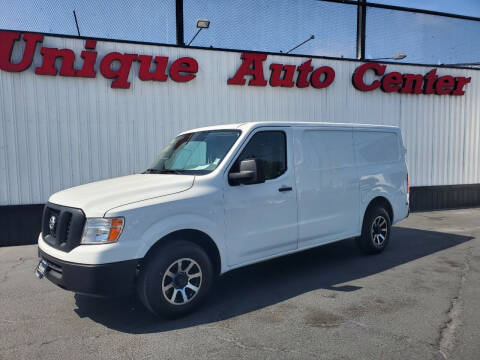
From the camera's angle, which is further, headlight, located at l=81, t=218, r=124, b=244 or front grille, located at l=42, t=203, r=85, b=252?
front grille, located at l=42, t=203, r=85, b=252

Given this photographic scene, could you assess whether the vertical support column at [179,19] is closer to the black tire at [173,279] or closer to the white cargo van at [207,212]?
the white cargo van at [207,212]

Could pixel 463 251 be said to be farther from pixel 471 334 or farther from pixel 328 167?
pixel 471 334

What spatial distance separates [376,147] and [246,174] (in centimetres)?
310

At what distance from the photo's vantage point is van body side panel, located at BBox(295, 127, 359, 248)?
5.02m

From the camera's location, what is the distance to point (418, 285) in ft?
15.6

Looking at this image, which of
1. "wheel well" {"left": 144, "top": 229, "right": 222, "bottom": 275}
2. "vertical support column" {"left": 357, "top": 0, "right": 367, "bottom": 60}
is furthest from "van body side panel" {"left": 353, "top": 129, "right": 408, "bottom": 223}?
"vertical support column" {"left": 357, "top": 0, "right": 367, "bottom": 60}

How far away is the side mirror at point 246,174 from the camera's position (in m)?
4.09

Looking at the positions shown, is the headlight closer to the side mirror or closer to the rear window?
the side mirror

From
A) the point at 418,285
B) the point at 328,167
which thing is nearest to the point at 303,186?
the point at 328,167

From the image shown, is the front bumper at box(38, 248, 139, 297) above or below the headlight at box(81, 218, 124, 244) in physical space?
below

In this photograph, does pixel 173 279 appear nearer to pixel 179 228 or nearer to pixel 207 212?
pixel 179 228

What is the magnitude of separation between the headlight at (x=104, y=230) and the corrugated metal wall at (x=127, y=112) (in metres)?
4.98

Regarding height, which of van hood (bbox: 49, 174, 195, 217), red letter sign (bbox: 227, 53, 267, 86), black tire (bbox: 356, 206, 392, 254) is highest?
red letter sign (bbox: 227, 53, 267, 86)

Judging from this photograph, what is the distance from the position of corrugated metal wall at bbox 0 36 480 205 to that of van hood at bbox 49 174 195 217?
3947 millimetres
